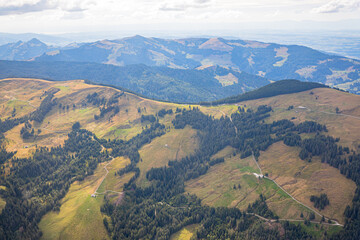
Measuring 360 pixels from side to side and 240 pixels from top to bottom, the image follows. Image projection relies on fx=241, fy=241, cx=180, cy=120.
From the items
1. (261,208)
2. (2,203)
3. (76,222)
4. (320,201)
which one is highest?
(320,201)

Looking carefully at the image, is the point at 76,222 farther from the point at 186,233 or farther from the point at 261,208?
the point at 261,208

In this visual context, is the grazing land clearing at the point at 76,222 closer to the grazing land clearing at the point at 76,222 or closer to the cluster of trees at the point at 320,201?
the grazing land clearing at the point at 76,222

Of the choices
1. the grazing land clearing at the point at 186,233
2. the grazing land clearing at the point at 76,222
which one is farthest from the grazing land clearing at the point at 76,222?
the grazing land clearing at the point at 186,233

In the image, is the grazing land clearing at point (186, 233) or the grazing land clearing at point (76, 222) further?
the grazing land clearing at point (186, 233)

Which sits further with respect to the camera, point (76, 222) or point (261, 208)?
point (261, 208)

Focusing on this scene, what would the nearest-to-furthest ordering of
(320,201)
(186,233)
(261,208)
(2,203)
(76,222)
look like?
(320,201) → (76,222) → (186,233) → (261,208) → (2,203)

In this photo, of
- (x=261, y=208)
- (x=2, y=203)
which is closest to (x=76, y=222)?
(x=2, y=203)

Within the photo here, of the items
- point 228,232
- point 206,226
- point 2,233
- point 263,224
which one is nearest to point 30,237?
→ point 2,233

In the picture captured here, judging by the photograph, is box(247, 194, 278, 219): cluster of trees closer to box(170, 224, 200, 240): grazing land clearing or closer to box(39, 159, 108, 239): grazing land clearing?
box(170, 224, 200, 240): grazing land clearing

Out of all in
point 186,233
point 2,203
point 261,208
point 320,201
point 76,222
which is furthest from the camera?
point 2,203
